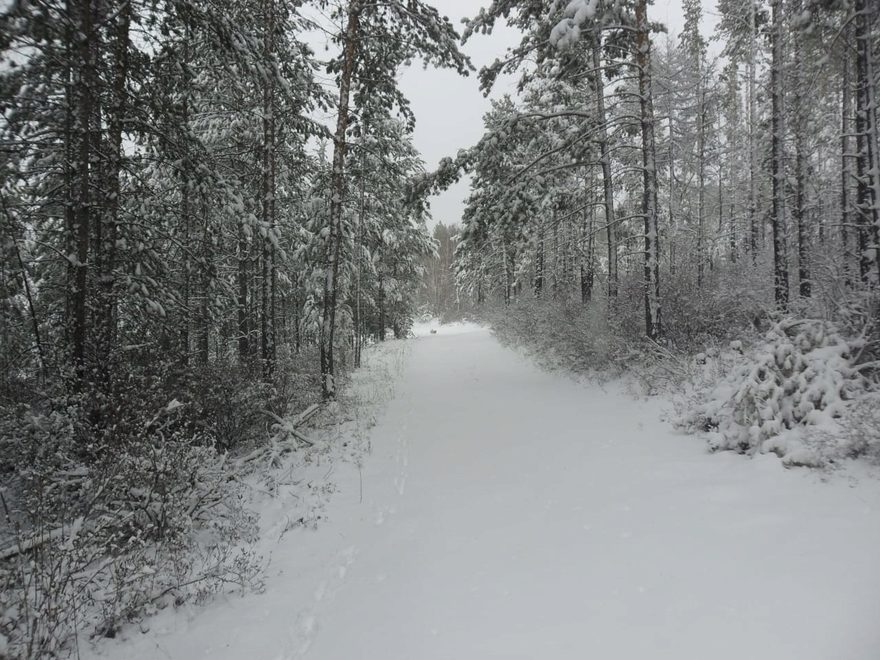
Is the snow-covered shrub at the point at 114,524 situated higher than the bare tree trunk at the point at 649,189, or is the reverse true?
the bare tree trunk at the point at 649,189

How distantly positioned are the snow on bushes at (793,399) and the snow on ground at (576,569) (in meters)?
0.29

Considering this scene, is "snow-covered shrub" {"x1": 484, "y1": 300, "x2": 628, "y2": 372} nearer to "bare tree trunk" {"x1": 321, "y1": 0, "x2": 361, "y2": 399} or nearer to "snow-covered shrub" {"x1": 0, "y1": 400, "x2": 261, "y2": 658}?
"bare tree trunk" {"x1": 321, "y1": 0, "x2": 361, "y2": 399}

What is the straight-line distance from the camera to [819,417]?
439cm

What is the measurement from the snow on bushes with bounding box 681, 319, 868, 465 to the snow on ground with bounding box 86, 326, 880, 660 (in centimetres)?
29

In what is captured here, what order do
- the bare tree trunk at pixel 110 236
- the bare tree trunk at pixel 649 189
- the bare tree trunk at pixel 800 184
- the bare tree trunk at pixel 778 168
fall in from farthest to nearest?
the bare tree trunk at pixel 800 184
the bare tree trunk at pixel 778 168
the bare tree trunk at pixel 649 189
the bare tree trunk at pixel 110 236

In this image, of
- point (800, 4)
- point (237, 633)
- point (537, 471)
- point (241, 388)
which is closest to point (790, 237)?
point (800, 4)

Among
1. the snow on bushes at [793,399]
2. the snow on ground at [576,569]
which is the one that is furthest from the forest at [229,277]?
the snow on ground at [576,569]

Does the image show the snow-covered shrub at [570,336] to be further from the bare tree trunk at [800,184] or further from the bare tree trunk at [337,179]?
the bare tree trunk at [337,179]

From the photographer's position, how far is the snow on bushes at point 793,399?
422cm

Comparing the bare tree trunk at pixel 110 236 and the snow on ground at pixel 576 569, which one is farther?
the bare tree trunk at pixel 110 236

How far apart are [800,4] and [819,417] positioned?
9.82 meters

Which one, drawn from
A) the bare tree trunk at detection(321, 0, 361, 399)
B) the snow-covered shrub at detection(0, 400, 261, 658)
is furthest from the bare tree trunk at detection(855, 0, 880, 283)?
the bare tree trunk at detection(321, 0, 361, 399)

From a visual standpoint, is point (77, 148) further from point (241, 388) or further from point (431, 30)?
point (431, 30)

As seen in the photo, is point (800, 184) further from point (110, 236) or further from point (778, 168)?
point (110, 236)
